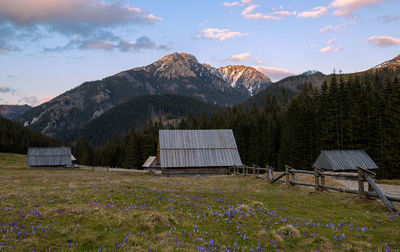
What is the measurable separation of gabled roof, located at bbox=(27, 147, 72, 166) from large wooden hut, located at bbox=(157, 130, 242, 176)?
56333 mm

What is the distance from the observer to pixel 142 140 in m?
113

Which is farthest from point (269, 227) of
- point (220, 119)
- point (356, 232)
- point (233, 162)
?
point (220, 119)

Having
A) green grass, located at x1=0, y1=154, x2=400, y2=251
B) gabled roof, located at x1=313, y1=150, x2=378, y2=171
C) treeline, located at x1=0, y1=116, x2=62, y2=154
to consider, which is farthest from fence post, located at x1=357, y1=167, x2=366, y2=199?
treeline, located at x1=0, y1=116, x2=62, y2=154

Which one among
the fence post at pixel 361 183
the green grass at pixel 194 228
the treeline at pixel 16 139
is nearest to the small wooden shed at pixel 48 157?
the green grass at pixel 194 228

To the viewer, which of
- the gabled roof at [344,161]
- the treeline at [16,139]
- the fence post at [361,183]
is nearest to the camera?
the fence post at [361,183]

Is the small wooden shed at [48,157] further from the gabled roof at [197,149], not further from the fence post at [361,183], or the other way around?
the fence post at [361,183]

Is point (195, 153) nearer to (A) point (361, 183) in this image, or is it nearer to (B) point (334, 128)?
(A) point (361, 183)

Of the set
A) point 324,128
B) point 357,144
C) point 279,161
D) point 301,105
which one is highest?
point 301,105

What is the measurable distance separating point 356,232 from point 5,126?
211479 millimetres

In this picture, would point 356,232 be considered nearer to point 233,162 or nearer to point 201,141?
point 233,162

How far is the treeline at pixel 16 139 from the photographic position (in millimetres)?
149837

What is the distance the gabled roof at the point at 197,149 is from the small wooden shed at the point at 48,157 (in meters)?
56.3

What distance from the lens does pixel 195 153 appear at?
44.2 m

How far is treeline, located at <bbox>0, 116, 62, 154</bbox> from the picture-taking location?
150 m
